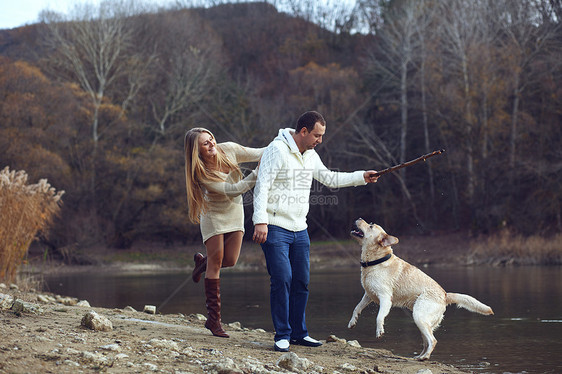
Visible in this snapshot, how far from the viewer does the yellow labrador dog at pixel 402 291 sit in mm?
6434

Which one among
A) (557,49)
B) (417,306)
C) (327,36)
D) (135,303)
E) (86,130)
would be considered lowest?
(135,303)

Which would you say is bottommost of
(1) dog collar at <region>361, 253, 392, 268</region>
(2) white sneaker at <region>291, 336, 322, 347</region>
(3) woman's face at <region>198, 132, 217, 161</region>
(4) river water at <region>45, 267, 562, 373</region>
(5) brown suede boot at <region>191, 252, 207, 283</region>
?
(4) river water at <region>45, 267, 562, 373</region>

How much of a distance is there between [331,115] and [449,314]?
26685 mm

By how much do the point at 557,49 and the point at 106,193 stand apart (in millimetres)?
24035

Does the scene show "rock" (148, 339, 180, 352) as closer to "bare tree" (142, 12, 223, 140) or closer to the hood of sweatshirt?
the hood of sweatshirt

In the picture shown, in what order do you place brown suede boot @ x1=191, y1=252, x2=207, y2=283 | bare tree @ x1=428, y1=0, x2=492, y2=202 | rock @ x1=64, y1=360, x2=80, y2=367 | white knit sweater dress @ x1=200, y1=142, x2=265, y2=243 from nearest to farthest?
rock @ x1=64, y1=360, x2=80, y2=367
white knit sweater dress @ x1=200, y1=142, x2=265, y2=243
brown suede boot @ x1=191, y1=252, x2=207, y2=283
bare tree @ x1=428, y1=0, x2=492, y2=202

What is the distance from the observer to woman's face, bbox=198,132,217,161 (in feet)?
22.2

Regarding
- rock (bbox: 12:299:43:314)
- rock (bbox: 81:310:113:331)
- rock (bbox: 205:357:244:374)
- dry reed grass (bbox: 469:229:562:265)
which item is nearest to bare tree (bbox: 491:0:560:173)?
dry reed grass (bbox: 469:229:562:265)

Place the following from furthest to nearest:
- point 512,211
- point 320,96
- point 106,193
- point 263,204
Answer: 1. point 320,96
2. point 106,193
3. point 512,211
4. point 263,204

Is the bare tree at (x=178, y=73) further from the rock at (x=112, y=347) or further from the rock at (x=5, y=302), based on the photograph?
the rock at (x=112, y=347)

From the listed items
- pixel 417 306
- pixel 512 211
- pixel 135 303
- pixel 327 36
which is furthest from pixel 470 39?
pixel 417 306

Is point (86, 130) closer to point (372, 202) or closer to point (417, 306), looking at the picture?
point (372, 202)

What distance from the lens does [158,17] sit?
147 ft

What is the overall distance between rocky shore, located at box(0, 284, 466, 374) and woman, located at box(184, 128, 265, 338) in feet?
2.14
